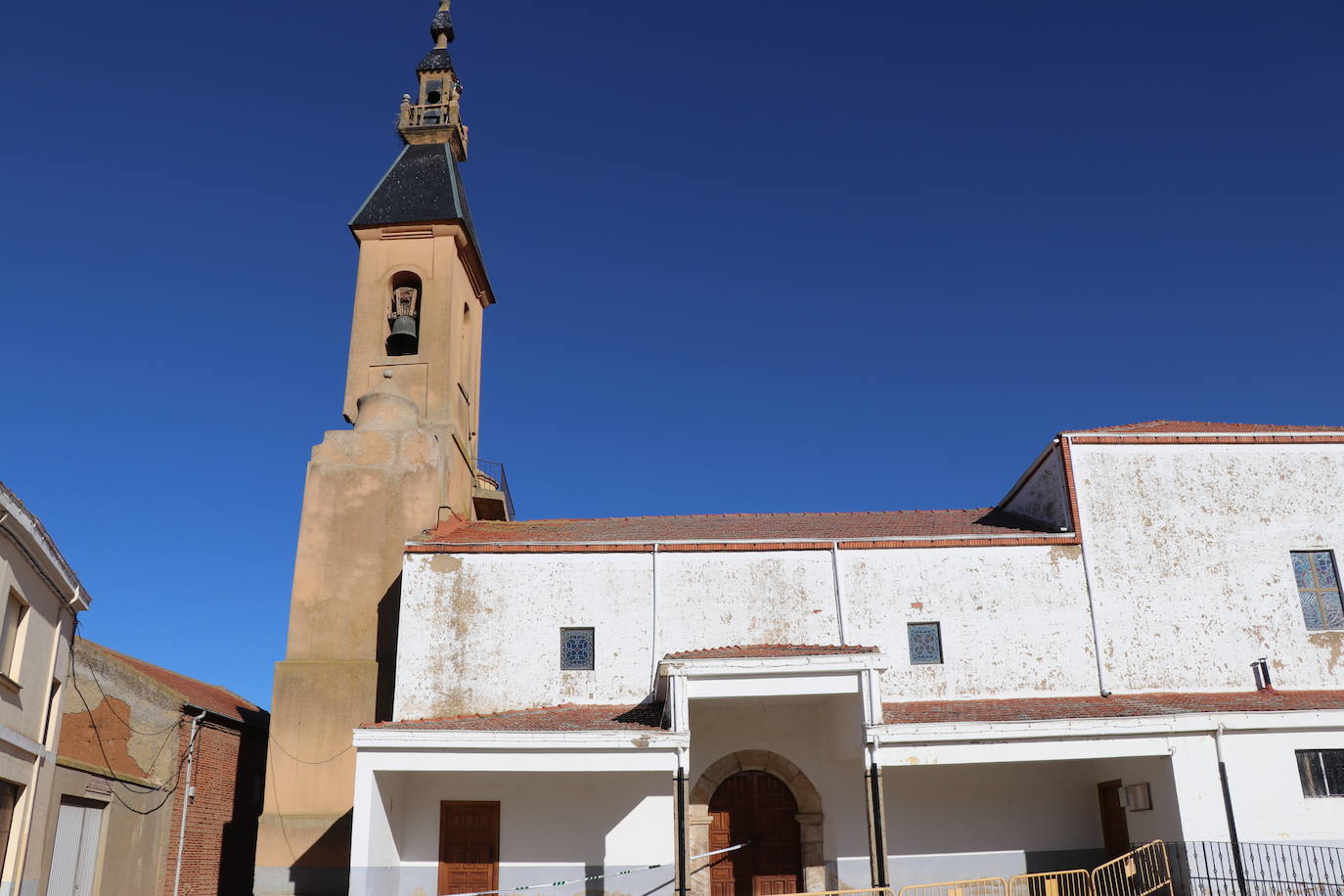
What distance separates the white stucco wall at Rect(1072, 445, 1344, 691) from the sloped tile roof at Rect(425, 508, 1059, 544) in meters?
1.33

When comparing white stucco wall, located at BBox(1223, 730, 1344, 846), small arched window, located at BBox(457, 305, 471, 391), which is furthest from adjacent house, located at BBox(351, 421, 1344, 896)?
small arched window, located at BBox(457, 305, 471, 391)

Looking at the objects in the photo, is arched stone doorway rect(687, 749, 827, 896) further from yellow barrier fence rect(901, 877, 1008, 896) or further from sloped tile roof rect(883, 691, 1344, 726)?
sloped tile roof rect(883, 691, 1344, 726)

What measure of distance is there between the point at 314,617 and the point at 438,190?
10.1 metres

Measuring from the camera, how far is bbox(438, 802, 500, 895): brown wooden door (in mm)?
16234

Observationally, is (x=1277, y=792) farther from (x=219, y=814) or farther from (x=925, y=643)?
(x=219, y=814)

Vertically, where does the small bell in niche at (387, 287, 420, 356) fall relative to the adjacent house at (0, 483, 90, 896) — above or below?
above

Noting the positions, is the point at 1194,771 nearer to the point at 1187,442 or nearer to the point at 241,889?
the point at 1187,442

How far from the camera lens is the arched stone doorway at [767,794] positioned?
1652 cm

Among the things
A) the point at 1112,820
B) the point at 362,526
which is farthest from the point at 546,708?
the point at 1112,820

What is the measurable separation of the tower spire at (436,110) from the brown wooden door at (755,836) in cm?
1664

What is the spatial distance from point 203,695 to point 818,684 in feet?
50.7

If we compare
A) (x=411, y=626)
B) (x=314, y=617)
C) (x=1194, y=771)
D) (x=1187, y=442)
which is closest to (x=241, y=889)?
(x=314, y=617)

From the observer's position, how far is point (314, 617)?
1916 cm

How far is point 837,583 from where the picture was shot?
1816 cm
